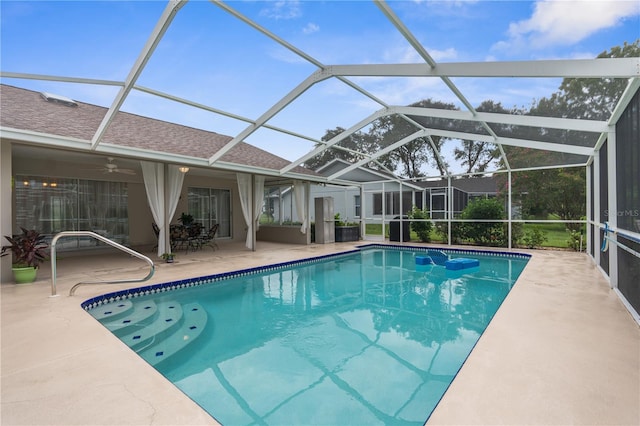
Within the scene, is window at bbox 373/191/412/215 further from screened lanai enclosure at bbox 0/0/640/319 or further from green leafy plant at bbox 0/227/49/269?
green leafy plant at bbox 0/227/49/269

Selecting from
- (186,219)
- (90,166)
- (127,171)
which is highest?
(90,166)

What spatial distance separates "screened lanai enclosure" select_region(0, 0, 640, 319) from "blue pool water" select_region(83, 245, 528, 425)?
2345 millimetres

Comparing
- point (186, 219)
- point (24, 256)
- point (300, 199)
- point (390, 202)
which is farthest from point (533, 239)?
point (24, 256)

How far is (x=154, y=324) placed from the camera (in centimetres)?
443

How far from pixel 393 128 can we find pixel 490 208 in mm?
4816

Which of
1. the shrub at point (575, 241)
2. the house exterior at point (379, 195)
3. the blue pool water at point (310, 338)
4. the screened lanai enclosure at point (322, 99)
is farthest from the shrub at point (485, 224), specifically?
the blue pool water at point (310, 338)

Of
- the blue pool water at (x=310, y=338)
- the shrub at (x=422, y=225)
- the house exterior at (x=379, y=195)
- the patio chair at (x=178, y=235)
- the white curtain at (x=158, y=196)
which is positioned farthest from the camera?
the house exterior at (x=379, y=195)

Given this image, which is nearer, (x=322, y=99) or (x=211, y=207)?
(x=322, y=99)

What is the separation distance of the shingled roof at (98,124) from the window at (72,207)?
2099 millimetres

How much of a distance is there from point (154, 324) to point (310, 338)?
85.9 inches

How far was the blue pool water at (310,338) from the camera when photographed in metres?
2.67

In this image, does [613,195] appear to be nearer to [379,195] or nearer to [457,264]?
[457,264]

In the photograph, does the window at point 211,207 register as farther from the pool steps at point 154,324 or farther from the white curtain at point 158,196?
the pool steps at point 154,324

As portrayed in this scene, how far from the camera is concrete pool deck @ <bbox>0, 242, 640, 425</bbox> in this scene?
206cm
